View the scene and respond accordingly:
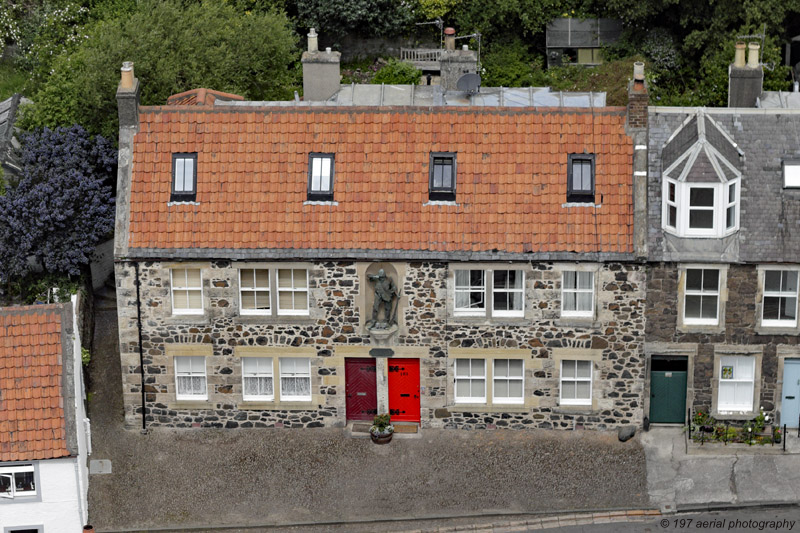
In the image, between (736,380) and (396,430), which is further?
(396,430)

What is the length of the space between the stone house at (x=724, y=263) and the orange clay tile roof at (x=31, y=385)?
15378 mm

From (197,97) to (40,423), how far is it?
11.6 metres

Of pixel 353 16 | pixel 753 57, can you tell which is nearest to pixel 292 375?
pixel 753 57

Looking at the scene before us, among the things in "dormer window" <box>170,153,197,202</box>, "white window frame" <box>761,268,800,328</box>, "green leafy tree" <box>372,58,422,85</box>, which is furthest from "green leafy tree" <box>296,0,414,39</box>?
"white window frame" <box>761,268,800,328</box>

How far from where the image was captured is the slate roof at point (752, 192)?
42688 mm

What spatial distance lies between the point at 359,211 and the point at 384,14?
24.7m

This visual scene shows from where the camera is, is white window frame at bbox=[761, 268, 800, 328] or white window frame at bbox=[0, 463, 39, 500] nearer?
white window frame at bbox=[0, 463, 39, 500]

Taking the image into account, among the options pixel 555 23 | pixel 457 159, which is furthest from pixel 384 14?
pixel 457 159

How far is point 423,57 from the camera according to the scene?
6731cm

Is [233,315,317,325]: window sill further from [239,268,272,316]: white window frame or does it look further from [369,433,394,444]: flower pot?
[369,433,394,444]: flower pot

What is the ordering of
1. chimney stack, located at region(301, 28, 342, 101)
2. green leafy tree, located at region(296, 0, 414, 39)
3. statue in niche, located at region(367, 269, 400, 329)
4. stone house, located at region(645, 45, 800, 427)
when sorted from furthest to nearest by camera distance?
green leafy tree, located at region(296, 0, 414, 39), chimney stack, located at region(301, 28, 342, 101), statue in niche, located at region(367, 269, 400, 329), stone house, located at region(645, 45, 800, 427)

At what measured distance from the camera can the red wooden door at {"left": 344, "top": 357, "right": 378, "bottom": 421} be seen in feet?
146

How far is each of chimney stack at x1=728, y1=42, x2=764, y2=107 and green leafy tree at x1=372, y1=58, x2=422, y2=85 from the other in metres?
19.1

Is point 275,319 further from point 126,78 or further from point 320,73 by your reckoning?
point 320,73
